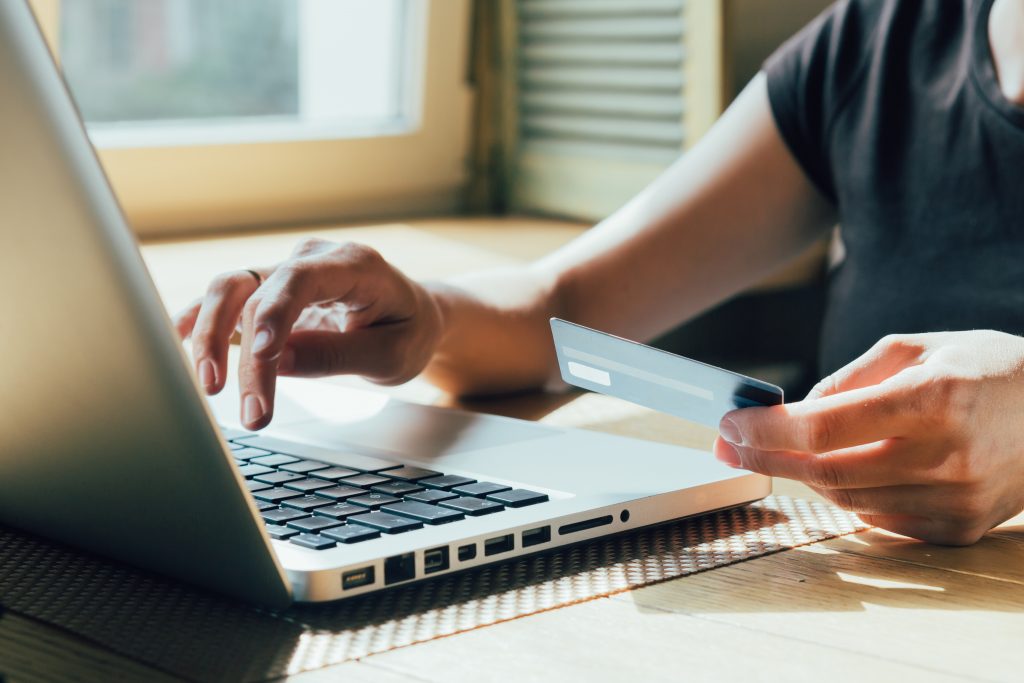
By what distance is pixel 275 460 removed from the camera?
2.06ft

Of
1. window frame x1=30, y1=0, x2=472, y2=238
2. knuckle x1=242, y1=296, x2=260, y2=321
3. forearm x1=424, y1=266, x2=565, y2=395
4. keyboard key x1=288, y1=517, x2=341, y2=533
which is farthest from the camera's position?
window frame x1=30, y1=0, x2=472, y2=238

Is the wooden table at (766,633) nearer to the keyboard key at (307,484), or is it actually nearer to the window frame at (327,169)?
the keyboard key at (307,484)

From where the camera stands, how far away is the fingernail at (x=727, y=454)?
0.58m

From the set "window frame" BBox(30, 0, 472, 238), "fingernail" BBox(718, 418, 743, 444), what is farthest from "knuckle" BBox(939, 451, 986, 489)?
"window frame" BBox(30, 0, 472, 238)

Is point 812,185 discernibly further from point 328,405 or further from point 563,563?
point 563,563

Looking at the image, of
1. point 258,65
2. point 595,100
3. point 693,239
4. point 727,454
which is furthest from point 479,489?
point 258,65

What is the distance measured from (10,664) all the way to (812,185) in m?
0.89

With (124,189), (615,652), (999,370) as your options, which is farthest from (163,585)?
(124,189)

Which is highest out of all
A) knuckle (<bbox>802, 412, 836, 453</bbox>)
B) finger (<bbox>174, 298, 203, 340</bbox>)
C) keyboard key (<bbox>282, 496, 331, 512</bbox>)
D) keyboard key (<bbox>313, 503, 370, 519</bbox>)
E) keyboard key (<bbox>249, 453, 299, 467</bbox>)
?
knuckle (<bbox>802, 412, 836, 453</bbox>)

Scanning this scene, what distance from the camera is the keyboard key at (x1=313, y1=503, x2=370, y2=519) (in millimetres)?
519

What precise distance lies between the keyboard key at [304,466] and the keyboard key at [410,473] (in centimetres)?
4

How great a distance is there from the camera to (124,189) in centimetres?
161

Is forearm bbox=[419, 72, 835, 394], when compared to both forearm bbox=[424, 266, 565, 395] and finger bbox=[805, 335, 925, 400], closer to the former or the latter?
forearm bbox=[424, 266, 565, 395]

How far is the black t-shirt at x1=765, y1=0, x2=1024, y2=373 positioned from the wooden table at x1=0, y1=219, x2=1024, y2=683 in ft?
1.29
